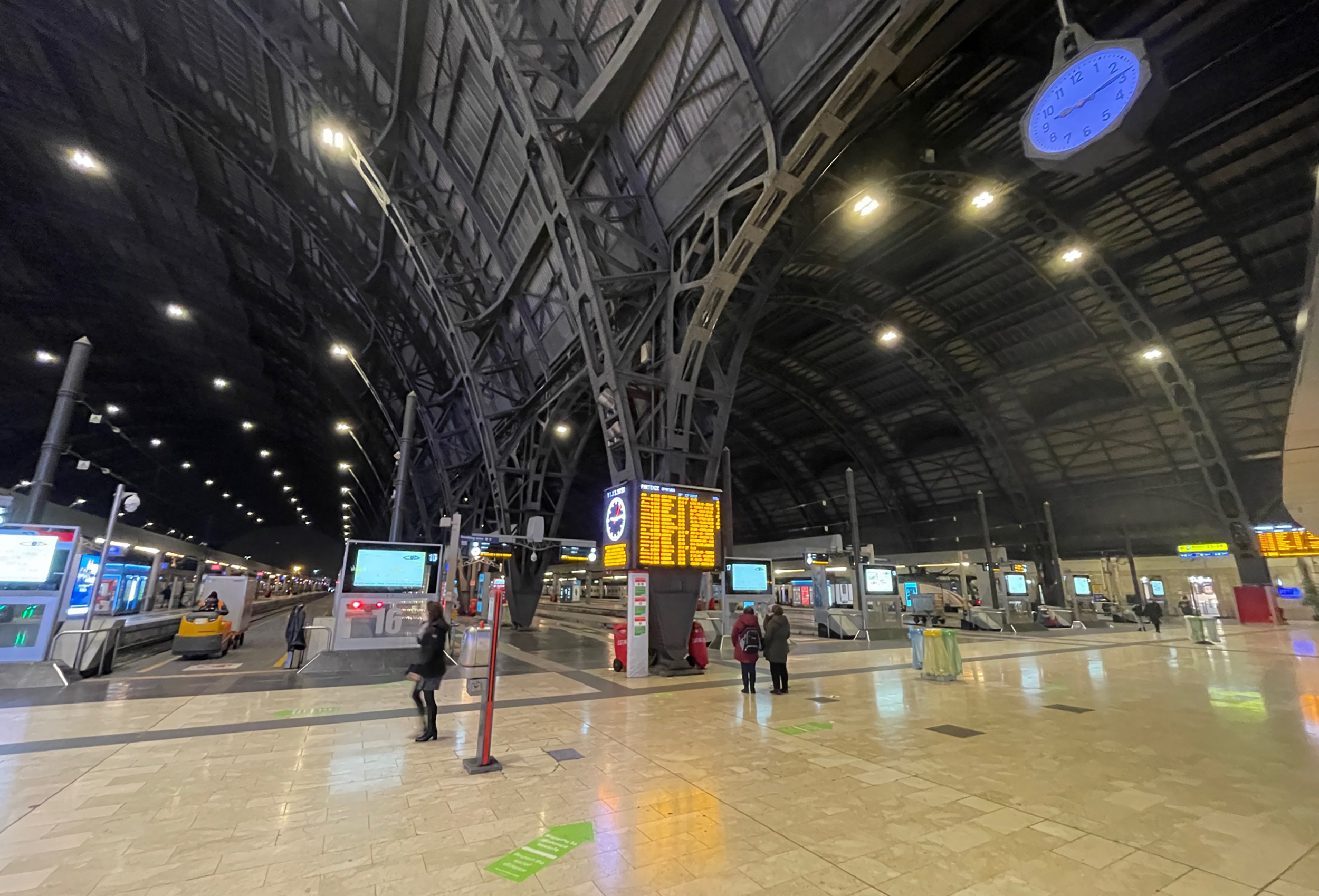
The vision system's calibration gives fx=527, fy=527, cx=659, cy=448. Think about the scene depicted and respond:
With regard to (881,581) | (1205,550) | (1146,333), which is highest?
(1146,333)

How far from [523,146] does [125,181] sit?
74.7 feet

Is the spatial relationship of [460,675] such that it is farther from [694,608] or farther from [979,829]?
[979,829]

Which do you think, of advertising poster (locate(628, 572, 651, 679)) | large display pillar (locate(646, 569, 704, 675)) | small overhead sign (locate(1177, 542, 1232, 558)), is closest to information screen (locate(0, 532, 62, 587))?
advertising poster (locate(628, 572, 651, 679))

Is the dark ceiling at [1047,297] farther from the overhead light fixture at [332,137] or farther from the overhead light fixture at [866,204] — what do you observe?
the overhead light fixture at [332,137]

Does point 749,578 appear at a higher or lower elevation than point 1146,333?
lower

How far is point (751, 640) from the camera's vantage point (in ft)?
35.5

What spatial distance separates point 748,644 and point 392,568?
9601 mm

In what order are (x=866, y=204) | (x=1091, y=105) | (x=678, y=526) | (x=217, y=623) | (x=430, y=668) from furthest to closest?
(x=866, y=204), (x=217, y=623), (x=678, y=526), (x=430, y=668), (x=1091, y=105)

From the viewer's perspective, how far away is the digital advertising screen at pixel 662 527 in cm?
1297

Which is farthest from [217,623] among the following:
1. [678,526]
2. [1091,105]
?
[1091,105]

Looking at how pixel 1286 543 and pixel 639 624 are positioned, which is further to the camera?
pixel 1286 543

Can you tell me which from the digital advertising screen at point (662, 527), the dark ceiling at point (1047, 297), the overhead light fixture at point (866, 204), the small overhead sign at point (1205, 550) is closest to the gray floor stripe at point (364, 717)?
the digital advertising screen at point (662, 527)

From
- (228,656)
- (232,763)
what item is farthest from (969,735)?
(228,656)

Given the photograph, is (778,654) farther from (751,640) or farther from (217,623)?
(217,623)
